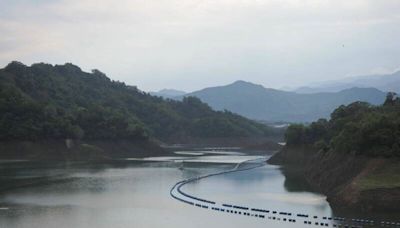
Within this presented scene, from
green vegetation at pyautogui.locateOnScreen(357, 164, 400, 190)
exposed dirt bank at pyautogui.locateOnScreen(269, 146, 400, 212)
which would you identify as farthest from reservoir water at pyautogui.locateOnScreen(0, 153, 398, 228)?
green vegetation at pyautogui.locateOnScreen(357, 164, 400, 190)

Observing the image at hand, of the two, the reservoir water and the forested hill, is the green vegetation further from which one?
the forested hill

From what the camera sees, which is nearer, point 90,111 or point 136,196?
point 136,196

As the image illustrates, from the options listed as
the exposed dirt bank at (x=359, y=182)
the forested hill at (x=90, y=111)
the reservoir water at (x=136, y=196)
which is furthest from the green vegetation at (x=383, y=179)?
the forested hill at (x=90, y=111)

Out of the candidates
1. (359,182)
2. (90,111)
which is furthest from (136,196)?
(90,111)

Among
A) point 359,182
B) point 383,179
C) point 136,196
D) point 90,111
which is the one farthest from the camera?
point 90,111

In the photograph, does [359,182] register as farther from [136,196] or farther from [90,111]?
[90,111]
